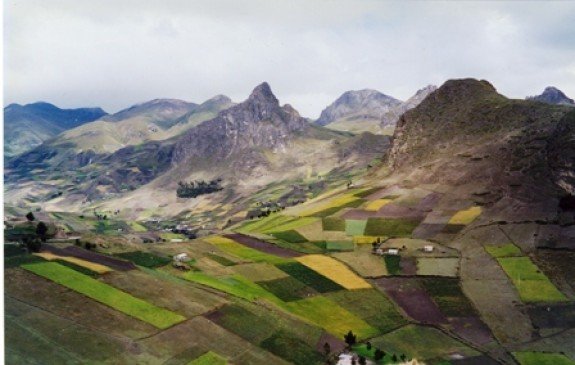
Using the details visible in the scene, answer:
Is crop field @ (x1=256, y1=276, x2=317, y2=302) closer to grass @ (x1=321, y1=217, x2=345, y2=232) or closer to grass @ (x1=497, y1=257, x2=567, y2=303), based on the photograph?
grass @ (x1=497, y1=257, x2=567, y2=303)

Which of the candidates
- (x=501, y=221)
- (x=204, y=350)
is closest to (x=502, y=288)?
(x=501, y=221)

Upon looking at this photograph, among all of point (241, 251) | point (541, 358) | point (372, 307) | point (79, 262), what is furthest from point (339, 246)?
point (79, 262)

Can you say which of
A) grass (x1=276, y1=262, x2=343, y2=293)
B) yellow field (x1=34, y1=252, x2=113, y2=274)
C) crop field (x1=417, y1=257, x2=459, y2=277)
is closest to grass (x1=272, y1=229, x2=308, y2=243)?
grass (x1=276, y1=262, x2=343, y2=293)

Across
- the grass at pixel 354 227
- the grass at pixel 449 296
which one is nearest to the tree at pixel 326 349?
the grass at pixel 449 296

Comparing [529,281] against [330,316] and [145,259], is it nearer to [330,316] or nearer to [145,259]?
[330,316]

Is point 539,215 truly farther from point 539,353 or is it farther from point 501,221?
point 539,353

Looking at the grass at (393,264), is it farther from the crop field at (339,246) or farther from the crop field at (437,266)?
→ the crop field at (339,246)
